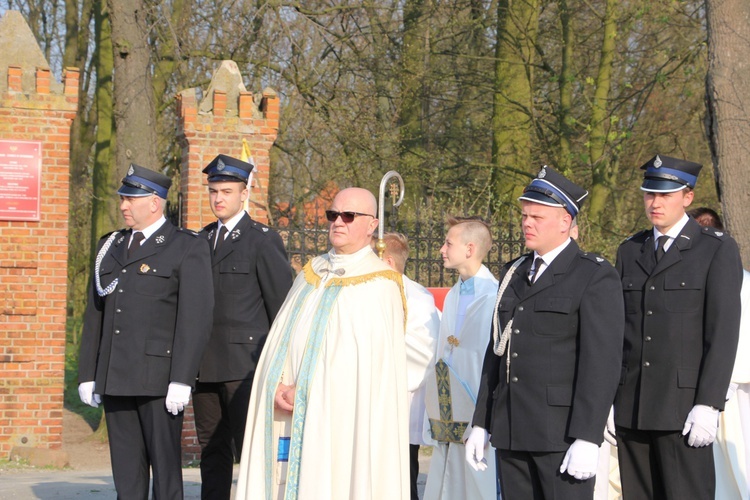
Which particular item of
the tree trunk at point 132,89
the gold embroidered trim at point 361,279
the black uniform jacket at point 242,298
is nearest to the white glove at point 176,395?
the black uniform jacket at point 242,298

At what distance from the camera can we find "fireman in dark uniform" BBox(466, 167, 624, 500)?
429 cm

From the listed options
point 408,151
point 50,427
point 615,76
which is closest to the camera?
point 50,427

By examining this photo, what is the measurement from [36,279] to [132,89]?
8.72ft

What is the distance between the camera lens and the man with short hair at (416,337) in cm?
648

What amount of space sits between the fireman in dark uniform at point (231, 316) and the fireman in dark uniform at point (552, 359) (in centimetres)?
174

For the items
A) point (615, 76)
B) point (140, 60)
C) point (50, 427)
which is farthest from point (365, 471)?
point (615, 76)

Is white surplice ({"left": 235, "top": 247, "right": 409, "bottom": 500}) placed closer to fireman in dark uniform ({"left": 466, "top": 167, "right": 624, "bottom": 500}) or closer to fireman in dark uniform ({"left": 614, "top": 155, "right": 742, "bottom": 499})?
fireman in dark uniform ({"left": 466, "top": 167, "right": 624, "bottom": 500})

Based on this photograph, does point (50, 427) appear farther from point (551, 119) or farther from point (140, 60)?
point (551, 119)

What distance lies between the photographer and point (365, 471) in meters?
4.94

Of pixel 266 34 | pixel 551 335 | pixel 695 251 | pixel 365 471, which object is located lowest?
pixel 365 471

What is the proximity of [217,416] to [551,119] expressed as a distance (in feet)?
38.1

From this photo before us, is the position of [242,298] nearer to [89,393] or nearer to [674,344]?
[89,393]

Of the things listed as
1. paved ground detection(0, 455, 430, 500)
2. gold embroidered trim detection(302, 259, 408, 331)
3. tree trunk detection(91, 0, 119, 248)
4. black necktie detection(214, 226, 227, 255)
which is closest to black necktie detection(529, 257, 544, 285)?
gold embroidered trim detection(302, 259, 408, 331)

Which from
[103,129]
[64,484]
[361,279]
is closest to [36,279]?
[64,484]
